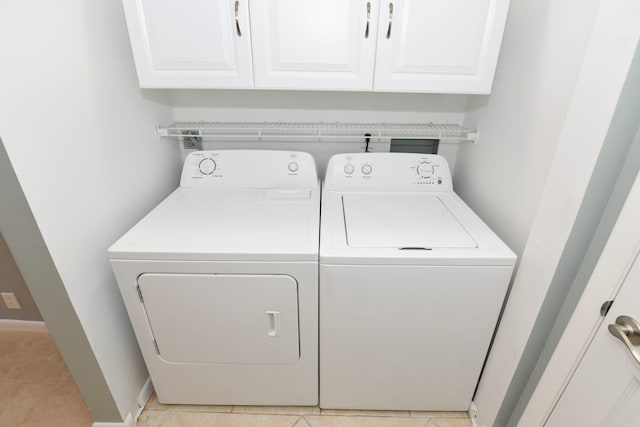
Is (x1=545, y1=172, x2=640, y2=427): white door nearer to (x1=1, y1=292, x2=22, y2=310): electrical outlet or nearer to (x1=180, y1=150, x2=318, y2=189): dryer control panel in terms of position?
(x1=180, y1=150, x2=318, y2=189): dryer control panel

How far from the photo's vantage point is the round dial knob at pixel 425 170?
176 cm

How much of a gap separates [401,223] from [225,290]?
32.4 inches

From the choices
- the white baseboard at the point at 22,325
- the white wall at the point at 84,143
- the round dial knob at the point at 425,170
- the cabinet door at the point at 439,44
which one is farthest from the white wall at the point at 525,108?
the white baseboard at the point at 22,325

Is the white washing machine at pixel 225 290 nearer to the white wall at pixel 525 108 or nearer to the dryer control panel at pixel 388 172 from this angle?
the dryer control panel at pixel 388 172

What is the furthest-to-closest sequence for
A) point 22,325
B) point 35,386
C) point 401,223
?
1. point 22,325
2. point 35,386
3. point 401,223

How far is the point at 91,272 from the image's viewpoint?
50.0 inches

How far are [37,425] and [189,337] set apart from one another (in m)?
0.98

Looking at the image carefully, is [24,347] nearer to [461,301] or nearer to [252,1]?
[252,1]

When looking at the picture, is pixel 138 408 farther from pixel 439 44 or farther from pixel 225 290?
pixel 439 44

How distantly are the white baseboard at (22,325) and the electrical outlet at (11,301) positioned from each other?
0.12 meters

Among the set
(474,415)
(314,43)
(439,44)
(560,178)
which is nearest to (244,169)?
(314,43)

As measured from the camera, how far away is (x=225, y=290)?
1263 mm

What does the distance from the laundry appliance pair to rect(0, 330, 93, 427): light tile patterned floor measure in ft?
1.68

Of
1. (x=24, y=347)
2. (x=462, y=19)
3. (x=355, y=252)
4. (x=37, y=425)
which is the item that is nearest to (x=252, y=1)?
(x=462, y=19)
